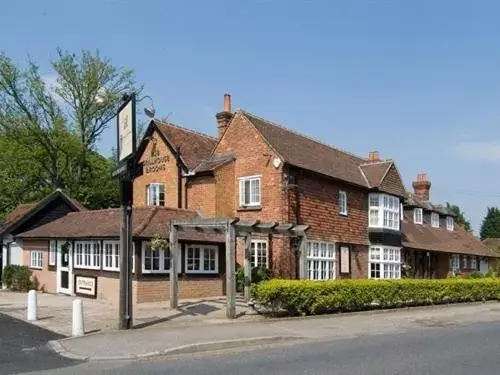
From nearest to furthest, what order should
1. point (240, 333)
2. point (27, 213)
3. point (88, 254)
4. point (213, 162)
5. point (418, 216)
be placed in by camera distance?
1. point (240, 333)
2. point (88, 254)
3. point (213, 162)
4. point (27, 213)
5. point (418, 216)

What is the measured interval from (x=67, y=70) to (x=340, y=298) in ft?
111

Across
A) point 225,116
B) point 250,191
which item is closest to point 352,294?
point 250,191

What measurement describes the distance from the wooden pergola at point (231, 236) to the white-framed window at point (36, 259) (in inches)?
402

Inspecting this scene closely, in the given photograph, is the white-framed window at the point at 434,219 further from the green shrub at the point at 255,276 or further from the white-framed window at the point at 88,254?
the white-framed window at the point at 88,254

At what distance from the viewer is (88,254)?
24.2 m

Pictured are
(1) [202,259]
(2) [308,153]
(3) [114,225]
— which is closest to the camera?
(3) [114,225]

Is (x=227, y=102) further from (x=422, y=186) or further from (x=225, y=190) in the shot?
(x=422, y=186)

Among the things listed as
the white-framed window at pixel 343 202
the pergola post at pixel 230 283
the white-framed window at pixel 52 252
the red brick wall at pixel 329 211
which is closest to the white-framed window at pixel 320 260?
the red brick wall at pixel 329 211

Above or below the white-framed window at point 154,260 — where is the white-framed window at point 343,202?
above

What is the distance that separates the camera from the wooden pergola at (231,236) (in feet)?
57.5

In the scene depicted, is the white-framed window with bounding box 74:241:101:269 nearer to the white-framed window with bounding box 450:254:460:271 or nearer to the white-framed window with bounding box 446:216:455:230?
the white-framed window with bounding box 450:254:460:271

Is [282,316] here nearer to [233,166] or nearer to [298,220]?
[298,220]

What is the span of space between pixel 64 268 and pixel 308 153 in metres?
11.9

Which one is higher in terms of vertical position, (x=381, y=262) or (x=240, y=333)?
(x=381, y=262)
